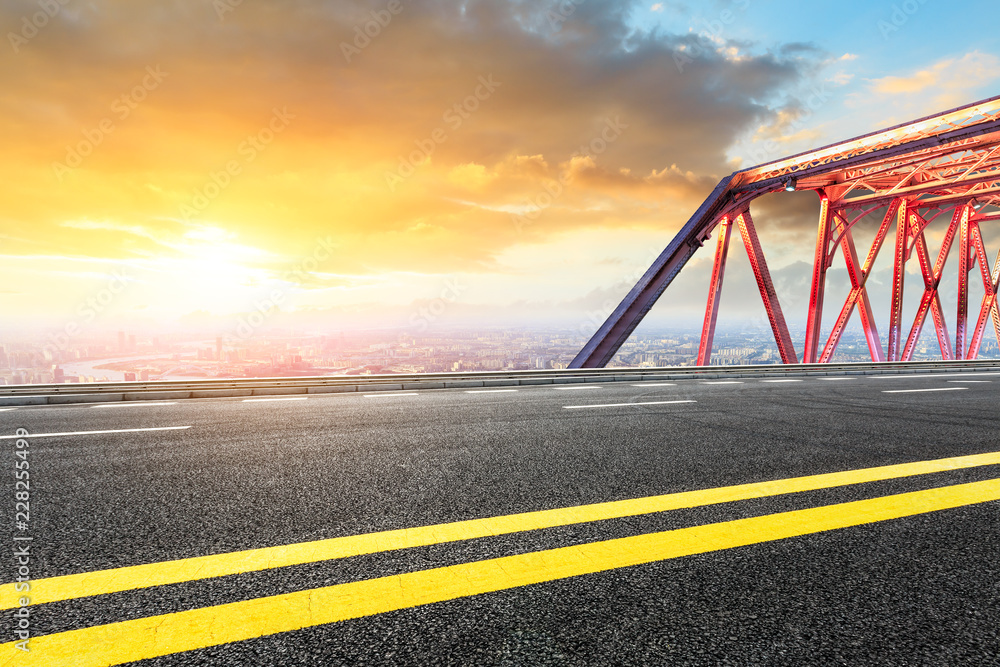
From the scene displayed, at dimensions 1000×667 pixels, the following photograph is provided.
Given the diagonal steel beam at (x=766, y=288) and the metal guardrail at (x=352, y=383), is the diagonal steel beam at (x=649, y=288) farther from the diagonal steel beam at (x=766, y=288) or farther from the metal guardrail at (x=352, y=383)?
the metal guardrail at (x=352, y=383)

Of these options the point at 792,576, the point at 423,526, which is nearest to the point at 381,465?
the point at 423,526

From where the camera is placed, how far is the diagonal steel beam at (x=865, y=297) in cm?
2355

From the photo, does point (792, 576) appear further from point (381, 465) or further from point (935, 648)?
point (381, 465)

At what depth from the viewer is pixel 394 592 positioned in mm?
2068

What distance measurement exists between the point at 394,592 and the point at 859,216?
26093 millimetres

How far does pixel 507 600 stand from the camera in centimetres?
201

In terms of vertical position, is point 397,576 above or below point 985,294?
below

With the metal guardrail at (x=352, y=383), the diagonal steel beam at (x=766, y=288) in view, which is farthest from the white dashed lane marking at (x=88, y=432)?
the diagonal steel beam at (x=766, y=288)

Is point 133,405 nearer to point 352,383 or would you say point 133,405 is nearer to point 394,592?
point 352,383

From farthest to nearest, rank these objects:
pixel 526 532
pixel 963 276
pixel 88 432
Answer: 1. pixel 963 276
2. pixel 88 432
3. pixel 526 532

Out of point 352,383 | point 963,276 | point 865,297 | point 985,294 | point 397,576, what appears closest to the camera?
point 397,576

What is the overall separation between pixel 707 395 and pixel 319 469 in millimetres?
6738
